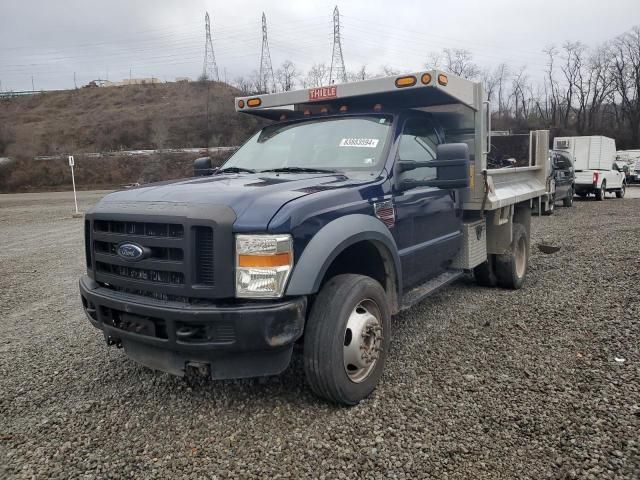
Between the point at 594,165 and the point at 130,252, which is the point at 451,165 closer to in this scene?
the point at 130,252

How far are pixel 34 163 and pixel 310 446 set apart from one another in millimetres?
46160

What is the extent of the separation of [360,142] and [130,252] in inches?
79.7

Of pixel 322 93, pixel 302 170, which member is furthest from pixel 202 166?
pixel 302 170

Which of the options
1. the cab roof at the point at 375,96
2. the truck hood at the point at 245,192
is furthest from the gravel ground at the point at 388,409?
the cab roof at the point at 375,96

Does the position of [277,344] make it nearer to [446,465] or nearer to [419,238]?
[446,465]

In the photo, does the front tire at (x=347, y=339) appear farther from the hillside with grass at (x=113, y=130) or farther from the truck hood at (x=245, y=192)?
the hillside with grass at (x=113, y=130)

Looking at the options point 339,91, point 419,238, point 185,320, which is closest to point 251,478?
point 185,320

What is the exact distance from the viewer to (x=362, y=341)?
132 inches

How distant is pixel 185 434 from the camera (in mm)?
3041

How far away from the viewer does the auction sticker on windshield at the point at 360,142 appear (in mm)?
4091

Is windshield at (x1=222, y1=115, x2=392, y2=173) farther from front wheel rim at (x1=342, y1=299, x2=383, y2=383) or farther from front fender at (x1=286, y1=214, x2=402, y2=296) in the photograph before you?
front wheel rim at (x1=342, y1=299, x2=383, y2=383)

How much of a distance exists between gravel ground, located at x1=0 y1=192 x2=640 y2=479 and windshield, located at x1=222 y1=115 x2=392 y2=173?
1.64 m

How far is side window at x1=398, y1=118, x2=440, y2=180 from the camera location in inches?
169

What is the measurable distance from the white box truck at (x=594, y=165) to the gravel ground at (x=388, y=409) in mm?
16913
